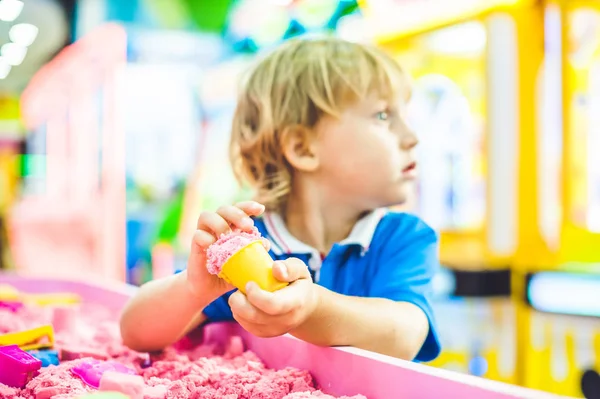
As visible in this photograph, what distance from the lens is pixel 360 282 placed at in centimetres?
82

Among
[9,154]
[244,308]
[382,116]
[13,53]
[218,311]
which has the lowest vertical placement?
[9,154]

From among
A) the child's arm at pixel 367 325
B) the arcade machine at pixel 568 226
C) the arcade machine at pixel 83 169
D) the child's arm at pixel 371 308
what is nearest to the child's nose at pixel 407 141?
the child's arm at pixel 371 308

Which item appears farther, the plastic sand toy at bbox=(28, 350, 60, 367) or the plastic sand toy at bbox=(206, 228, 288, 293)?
the plastic sand toy at bbox=(28, 350, 60, 367)

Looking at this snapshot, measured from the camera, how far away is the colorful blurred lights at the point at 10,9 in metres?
0.76

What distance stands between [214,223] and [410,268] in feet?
0.99

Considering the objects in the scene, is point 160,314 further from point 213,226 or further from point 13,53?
point 13,53

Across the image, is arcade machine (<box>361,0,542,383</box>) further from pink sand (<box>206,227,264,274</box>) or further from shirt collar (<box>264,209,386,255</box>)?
pink sand (<box>206,227,264,274</box>)

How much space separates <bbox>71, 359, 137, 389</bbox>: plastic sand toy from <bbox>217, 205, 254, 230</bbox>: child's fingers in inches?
6.6

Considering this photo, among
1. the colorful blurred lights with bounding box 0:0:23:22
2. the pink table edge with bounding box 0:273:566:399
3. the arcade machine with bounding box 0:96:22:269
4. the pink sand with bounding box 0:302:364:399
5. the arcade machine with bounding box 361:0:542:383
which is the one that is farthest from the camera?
the arcade machine with bounding box 0:96:22:269

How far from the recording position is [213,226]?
22.0 inches

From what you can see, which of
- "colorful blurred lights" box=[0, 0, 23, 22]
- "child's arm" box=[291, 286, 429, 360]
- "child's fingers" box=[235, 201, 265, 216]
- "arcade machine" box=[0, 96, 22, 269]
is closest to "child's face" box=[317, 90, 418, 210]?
"child's arm" box=[291, 286, 429, 360]

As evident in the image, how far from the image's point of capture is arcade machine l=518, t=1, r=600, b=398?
1468 millimetres

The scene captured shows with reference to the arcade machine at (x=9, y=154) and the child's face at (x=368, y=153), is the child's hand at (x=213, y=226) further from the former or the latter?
the arcade machine at (x=9, y=154)

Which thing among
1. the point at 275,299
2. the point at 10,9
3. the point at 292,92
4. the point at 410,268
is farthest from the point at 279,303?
the point at 10,9
